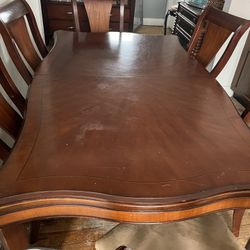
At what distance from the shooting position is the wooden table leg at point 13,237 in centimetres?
63

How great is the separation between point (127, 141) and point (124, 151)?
0.05 m

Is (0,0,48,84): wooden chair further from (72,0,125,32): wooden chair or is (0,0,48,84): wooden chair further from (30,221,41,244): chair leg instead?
(30,221,41,244): chair leg

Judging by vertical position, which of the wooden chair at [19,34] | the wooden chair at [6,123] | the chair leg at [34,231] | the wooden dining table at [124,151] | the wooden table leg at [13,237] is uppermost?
the wooden chair at [19,34]

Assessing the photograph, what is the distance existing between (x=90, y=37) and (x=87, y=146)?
4.04 feet

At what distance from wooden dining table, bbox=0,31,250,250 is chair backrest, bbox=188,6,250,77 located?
204 millimetres

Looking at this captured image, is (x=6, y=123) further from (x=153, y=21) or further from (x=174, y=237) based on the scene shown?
(x=153, y=21)

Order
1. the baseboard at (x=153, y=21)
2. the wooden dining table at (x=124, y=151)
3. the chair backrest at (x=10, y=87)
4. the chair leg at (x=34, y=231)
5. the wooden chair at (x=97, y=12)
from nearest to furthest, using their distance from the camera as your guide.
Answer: the wooden dining table at (x=124, y=151), the chair backrest at (x=10, y=87), the chair leg at (x=34, y=231), the wooden chair at (x=97, y=12), the baseboard at (x=153, y=21)

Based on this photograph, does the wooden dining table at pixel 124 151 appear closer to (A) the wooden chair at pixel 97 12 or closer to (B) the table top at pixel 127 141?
(B) the table top at pixel 127 141

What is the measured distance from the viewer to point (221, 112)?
980mm

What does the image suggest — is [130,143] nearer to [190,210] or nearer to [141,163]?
[141,163]

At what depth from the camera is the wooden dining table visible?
62cm

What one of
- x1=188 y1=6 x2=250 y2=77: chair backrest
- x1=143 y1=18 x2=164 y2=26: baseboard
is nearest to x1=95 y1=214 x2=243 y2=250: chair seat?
x1=188 y1=6 x2=250 y2=77: chair backrest

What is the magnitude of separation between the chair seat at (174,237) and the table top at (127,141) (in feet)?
0.73

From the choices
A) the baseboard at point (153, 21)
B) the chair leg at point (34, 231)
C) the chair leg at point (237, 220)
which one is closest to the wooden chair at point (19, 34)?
the chair leg at point (34, 231)
